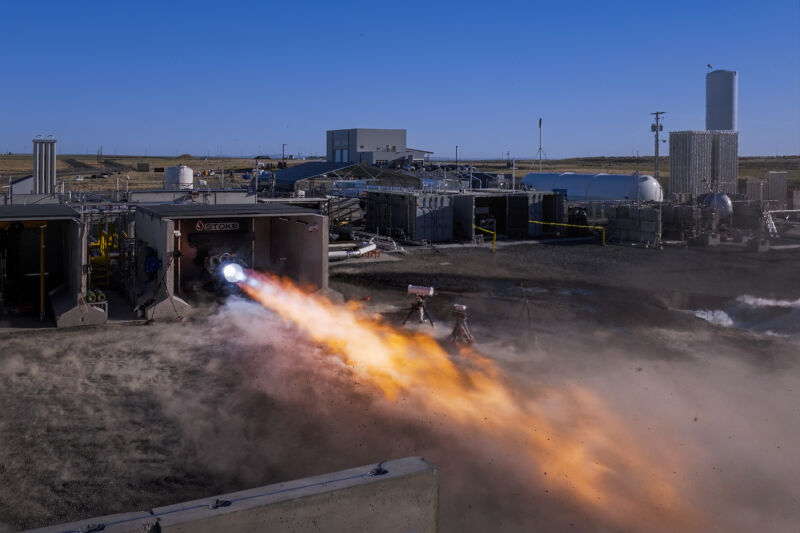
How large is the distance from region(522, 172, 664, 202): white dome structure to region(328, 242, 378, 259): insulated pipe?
22611 millimetres

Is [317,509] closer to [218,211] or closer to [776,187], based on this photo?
[218,211]

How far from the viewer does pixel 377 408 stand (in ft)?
41.5

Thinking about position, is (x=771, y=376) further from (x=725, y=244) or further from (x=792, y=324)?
(x=725, y=244)

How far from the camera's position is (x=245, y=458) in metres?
10.6

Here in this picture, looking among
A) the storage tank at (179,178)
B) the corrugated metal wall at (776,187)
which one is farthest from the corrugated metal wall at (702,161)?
the storage tank at (179,178)

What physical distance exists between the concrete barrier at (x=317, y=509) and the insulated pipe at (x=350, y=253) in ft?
82.2

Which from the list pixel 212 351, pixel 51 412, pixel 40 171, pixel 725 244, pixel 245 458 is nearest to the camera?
pixel 245 458

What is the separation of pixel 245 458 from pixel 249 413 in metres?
1.95

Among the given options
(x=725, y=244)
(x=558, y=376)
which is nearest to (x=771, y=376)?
(x=558, y=376)

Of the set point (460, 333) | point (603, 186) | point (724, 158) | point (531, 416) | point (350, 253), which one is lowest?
point (531, 416)

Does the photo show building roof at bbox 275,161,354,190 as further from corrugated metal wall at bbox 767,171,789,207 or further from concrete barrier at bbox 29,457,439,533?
concrete barrier at bbox 29,457,439,533

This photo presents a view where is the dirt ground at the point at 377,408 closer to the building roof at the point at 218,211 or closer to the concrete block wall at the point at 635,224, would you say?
the building roof at the point at 218,211

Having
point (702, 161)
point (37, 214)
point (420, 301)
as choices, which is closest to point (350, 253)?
point (420, 301)

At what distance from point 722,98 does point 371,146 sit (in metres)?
35.4
